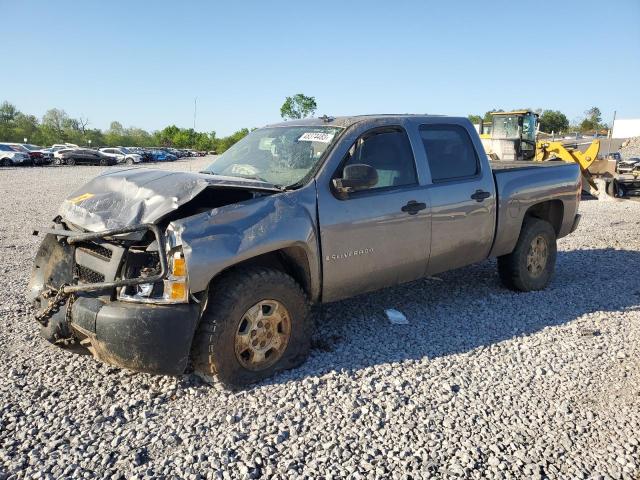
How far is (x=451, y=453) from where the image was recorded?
9.48ft

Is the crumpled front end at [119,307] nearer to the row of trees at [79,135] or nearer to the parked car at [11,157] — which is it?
the parked car at [11,157]

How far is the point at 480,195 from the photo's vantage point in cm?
509

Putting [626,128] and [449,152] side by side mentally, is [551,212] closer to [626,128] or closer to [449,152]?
[449,152]

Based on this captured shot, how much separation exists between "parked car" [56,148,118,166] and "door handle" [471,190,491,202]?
141 ft

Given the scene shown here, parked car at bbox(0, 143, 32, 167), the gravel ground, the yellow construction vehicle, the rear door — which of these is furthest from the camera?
parked car at bbox(0, 143, 32, 167)

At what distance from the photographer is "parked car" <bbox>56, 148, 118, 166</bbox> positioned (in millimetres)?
41281

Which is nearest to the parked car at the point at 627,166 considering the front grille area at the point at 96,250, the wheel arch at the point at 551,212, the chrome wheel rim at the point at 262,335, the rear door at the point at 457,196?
the wheel arch at the point at 551,212

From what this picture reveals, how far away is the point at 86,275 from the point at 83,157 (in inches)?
1705

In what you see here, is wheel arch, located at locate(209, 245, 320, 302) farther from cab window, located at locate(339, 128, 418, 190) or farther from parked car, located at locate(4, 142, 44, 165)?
parked car, located at locate(4, 142, 44, 165)

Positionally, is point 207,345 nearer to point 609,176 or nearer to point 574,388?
point 574,388

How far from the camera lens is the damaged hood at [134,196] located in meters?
3.41

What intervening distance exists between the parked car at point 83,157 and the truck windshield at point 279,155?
41.7m

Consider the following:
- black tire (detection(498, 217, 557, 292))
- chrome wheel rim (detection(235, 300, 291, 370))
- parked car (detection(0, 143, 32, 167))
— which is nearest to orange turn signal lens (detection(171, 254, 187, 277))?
chrome wheel rim (detection(235, 300, 291, 370))

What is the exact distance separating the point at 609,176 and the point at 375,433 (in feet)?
58.4
